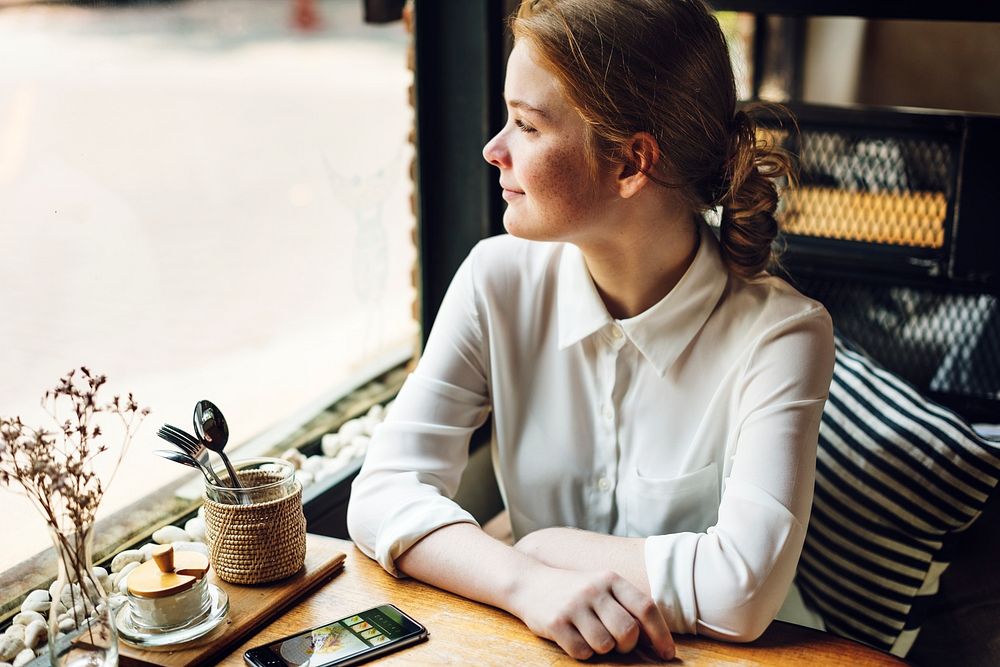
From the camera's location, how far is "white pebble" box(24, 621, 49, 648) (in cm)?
132

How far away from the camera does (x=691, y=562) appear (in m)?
1.30

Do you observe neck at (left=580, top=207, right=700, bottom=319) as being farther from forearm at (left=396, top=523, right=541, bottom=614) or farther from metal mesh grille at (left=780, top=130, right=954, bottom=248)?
metal mesh grille at (left=780, top=130, right=954, bottom=248)

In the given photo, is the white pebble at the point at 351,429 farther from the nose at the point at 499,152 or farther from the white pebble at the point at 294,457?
the nose at the point at 499,152

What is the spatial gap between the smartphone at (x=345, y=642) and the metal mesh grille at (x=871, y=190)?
1401 millimetres

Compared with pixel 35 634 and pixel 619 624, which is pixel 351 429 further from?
pixel 619 624

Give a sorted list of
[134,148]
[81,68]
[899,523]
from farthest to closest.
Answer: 1. [899,523]
2. [134,148]
3. [81,68]

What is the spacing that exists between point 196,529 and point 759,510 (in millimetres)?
943

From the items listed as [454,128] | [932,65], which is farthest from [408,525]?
[932,65]

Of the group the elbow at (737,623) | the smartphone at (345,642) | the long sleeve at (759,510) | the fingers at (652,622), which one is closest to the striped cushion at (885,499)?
the long sleeve at (759,510)

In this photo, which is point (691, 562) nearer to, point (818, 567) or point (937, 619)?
point (818, 567)

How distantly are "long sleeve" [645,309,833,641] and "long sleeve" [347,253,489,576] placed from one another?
325 millimetres

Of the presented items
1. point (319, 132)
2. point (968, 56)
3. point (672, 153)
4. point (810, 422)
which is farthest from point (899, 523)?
point (968, 56)

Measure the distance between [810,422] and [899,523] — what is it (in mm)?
507

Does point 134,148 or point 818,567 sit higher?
point 134,148
